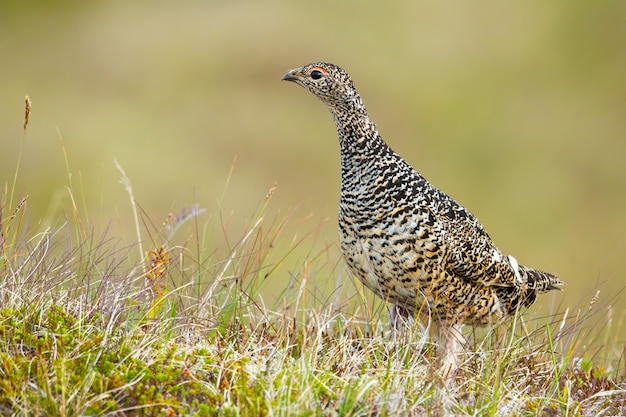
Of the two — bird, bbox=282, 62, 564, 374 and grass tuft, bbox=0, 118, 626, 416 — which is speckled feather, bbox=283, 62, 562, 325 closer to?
bird, bbox=282, 62, 564, 374

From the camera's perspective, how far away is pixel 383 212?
555cm

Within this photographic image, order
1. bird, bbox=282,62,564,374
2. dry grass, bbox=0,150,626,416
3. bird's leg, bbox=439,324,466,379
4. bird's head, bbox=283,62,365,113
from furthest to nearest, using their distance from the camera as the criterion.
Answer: bird's head, bbox=283,62,365,113
bird, bbox=282,62,564,374
bird's leg, bbox=439,324,466,379
dry grass, bbox=0,150,626,416

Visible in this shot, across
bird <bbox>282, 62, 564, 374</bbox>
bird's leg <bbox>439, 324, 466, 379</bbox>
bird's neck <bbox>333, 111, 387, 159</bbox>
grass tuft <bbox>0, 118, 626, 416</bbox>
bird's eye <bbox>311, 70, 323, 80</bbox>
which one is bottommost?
grass tuft <bbox>0, 118, 626, 416</bbox>

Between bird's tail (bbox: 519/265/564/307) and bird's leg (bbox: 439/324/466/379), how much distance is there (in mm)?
872

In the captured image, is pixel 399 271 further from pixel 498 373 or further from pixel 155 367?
pixel 155 367

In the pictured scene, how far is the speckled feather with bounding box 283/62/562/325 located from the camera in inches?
216

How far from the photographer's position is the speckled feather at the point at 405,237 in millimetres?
5484

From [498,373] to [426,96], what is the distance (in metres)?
23.5

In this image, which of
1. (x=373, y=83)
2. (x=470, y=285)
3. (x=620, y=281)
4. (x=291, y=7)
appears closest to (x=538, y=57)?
(x=373, y=83)

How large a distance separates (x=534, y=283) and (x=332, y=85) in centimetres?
206

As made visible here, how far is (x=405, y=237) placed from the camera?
547 centimetres

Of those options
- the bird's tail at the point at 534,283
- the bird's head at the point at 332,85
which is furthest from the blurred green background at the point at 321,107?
the bird's head at the point at 332,85

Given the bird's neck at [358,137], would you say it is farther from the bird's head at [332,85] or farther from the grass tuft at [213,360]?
the grass tuft at [213,360]

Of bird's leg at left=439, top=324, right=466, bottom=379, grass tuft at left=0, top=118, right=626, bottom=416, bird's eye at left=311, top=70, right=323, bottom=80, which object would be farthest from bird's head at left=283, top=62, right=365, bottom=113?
bird's leg at left=439, top=324, right=466, bottom=379
